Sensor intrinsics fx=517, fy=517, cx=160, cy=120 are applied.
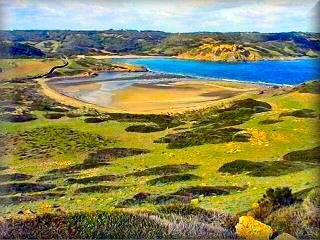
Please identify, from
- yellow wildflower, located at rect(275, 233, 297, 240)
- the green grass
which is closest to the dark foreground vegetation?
yellow wildflower, located at rect(275, 233, 297, 240)

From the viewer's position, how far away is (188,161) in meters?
19.8

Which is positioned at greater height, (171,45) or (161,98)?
(171,45)

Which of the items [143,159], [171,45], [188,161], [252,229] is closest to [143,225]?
[252,229]

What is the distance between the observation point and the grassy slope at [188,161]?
12914mm

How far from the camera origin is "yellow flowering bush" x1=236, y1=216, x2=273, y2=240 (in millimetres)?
8820

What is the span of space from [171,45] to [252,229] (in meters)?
139

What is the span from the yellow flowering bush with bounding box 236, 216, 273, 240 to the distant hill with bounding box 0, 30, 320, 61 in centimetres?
9873

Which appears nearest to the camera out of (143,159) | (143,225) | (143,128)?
(143,225)

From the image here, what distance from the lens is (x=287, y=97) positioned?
37.4 m

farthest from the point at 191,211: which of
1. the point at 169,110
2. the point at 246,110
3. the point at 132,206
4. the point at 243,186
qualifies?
the point at 169,110

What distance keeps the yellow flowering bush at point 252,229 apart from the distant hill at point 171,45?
9873cm

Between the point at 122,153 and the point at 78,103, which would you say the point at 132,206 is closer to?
the point at 122,153

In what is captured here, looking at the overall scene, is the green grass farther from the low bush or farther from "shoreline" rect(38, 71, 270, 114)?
"shoreline" rect(38, 71, 270, 114)

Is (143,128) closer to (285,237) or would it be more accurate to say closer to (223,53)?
(285,237)
